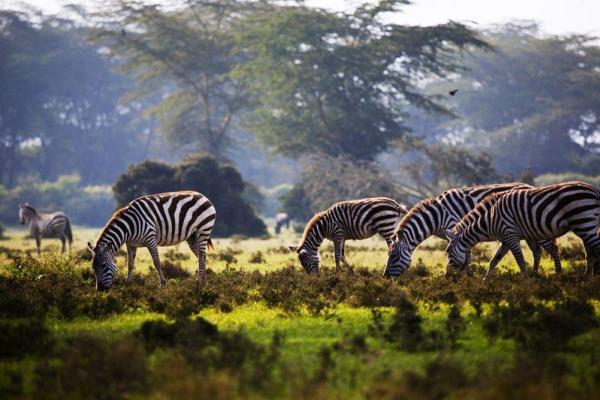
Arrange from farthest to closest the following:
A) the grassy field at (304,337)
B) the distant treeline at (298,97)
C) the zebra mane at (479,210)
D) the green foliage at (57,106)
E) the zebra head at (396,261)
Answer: the green foliage at (57,106) < the distant treeline at (298,97) < the zebra head at (396,261) < the zebra mane at (479,210) < the grassy field at (304,337)

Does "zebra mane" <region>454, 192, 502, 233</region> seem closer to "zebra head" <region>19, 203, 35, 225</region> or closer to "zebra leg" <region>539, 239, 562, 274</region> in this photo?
"zebra leg" <region>539, 239, 562, 274</region>

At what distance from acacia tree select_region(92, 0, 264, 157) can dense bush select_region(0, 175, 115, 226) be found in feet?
33.6

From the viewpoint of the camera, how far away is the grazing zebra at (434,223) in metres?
15.6

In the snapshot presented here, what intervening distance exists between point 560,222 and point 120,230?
7804 mm

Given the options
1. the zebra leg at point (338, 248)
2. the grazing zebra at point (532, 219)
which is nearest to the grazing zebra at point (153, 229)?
the zebra leg at point (338, 248)

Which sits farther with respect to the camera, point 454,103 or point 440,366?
point 454,103

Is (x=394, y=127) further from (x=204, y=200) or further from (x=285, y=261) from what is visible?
(x=204, y=200)

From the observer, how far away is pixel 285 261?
70.5 ft

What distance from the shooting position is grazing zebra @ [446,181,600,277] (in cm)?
1366

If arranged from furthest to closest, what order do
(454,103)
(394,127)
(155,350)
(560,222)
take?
(454,103), (394,127), (560,222), (155,350)

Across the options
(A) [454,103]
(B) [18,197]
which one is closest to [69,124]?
(B) [18,197]

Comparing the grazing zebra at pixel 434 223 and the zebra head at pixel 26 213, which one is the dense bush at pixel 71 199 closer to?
the zebra head at pixel 26 213

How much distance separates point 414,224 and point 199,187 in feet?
83.6

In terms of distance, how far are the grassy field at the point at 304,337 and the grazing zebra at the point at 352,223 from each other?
4.68ft
